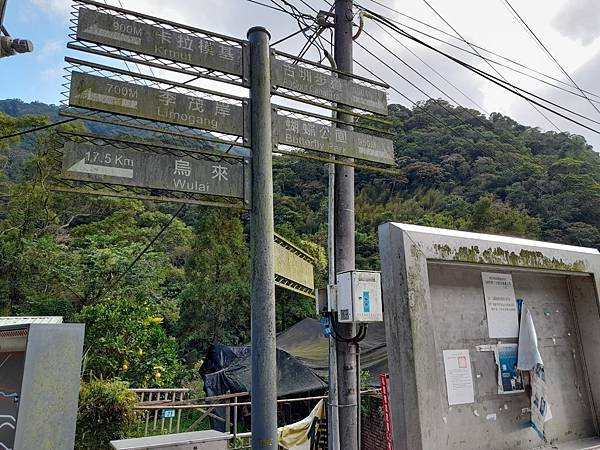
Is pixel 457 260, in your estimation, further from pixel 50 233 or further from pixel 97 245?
pixel 50 233

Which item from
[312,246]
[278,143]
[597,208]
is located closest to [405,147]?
[597,208]

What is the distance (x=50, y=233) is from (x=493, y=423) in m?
15.9

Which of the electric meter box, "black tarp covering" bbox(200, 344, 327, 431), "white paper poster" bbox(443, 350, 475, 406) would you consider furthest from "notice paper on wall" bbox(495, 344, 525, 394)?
"black tarp covering" bbox(200, 344, 327, 431)

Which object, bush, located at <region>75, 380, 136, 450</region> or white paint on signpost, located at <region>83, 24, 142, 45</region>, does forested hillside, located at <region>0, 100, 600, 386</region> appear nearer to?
white paint on signpost, located at <region>83, 24, 142, 45</region>

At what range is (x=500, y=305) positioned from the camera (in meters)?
2.26

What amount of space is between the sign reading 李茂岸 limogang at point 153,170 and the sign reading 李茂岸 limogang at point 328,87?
2.83 feet

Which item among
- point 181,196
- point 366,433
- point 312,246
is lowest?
point 366,433

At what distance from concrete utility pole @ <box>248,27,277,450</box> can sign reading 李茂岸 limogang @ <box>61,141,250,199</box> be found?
0.16 meters

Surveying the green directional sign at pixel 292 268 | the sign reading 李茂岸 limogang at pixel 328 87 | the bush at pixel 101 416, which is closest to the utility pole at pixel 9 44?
the sign reading 李茂岸 limogang at pixel 328 87

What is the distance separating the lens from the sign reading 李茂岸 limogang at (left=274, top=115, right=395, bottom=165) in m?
3.51

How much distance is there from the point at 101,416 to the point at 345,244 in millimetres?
4926

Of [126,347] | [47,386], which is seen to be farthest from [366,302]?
[126,347]

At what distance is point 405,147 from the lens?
106ft

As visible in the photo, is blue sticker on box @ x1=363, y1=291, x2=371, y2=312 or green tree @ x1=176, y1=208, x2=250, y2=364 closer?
blue sticker on box @ x1=363, y1=291, x2=371, y2=312
